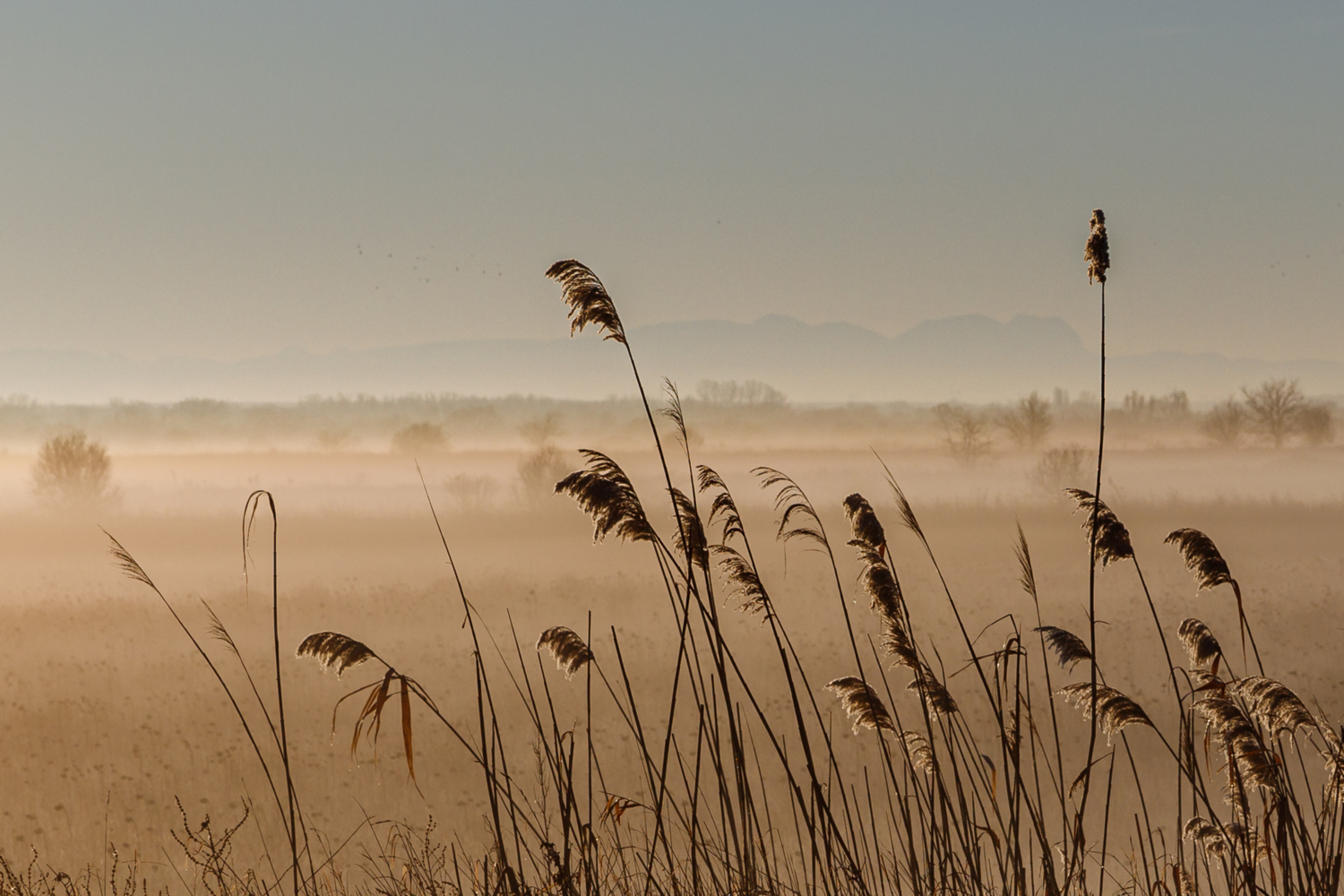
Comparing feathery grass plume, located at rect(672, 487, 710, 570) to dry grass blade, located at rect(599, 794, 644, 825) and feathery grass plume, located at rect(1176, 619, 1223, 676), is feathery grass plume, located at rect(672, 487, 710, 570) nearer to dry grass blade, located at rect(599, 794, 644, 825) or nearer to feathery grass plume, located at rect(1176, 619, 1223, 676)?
dry grass blade, located at rect(599, 794, 644, 825)

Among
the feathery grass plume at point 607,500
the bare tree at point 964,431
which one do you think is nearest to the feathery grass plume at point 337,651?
the feathery grass plume at point 607,500

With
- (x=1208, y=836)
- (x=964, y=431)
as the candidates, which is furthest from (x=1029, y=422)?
(x=1208, y=836)

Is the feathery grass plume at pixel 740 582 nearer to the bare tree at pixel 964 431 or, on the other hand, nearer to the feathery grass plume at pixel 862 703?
the feathery grass plume at pixel 862 703

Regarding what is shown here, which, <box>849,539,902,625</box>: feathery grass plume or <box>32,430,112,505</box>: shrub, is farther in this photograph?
<box>32,430,112,505</box>: shrub

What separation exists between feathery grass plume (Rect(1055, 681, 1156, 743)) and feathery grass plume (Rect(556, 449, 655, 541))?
1.47 meters

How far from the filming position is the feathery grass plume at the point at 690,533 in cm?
320

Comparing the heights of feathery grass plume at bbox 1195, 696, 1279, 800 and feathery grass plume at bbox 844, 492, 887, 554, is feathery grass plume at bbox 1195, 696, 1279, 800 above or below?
below

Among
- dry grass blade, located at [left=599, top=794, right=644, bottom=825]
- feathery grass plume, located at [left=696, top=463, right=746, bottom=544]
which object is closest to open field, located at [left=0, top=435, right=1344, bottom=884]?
feathery grass plume, located at [left=696, top=463, right=746, bottom=544]

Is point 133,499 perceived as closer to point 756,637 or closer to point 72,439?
point 72,439

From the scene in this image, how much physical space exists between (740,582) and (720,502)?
0.84 ft

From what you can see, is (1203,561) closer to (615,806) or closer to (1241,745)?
(1241,745)

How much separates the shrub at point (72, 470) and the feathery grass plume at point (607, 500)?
83328 millimetres

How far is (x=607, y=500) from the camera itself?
2.83 m

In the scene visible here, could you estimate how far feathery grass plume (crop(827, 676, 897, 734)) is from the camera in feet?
11.5
